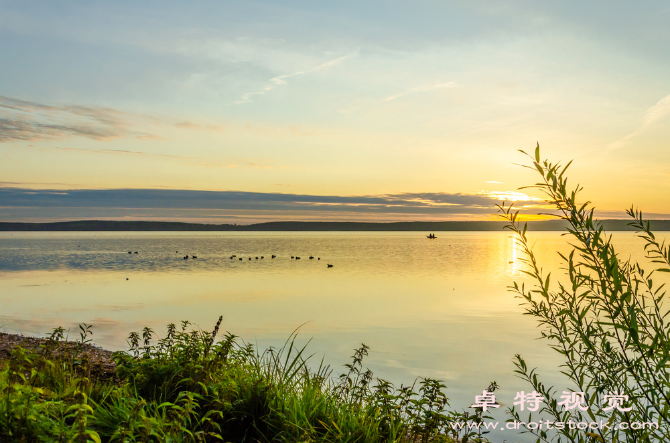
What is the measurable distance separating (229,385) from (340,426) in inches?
61.8

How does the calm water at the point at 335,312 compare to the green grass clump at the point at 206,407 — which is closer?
the green grass clump at the point at 206,407

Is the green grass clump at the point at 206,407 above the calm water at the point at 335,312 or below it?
above

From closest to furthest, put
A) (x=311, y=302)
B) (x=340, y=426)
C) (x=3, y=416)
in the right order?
(x=3, y=416) → (x=340, y=426) → (x=311, y=302)

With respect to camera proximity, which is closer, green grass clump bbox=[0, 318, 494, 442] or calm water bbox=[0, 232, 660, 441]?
green grass clump bbox=[0, 318, 494, 442]

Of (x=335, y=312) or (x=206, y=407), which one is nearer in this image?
(x=206, y=407)

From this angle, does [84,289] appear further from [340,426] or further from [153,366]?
[340,426]

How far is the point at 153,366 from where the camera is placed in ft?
20.1

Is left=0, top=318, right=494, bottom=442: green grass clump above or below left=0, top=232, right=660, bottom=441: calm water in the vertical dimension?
above

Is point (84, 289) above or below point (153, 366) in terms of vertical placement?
below

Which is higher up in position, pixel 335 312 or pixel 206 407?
pixel 206 407

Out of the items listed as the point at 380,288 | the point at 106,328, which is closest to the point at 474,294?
the point at 380,288

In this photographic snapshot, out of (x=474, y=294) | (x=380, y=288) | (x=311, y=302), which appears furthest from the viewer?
(x=380, y=288)

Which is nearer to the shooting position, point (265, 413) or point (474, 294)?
point (265, 413)

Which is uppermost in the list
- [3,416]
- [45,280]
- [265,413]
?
[3,416]
